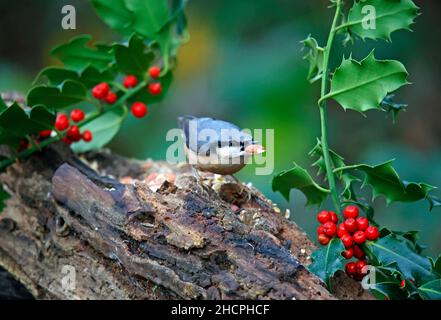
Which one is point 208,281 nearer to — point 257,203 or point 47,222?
point 257,203

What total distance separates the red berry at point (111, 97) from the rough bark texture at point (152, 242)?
417 millimetres

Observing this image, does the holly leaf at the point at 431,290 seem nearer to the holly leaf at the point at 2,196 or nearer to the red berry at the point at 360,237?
the red berry at the point at 360,237

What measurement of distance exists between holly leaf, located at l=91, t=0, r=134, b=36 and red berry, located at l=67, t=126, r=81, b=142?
55cm

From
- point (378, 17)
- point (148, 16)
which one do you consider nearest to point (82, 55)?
point (148, 16)

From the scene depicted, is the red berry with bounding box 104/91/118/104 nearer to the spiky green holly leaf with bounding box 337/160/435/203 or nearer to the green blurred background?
the green blurred background

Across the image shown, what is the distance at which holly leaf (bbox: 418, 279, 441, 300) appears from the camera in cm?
205

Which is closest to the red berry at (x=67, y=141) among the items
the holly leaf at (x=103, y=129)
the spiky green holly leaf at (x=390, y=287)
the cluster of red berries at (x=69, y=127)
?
the cluster of red berries at (x=69, y=127)

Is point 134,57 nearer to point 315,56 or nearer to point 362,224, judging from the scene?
point 315,56

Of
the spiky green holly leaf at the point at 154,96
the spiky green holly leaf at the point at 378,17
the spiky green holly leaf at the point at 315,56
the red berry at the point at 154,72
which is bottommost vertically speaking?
the spiky green holly leaf at the point at 154,96

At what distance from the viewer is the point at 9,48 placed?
6.20 metres

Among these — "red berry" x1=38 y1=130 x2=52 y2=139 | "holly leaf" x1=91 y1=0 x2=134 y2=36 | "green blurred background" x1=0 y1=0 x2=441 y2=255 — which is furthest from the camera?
"green blurred background" x1=0 y1=0 x2=441 y2=255

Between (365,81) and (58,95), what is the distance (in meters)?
1.41

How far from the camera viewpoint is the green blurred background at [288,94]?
4.43 meters

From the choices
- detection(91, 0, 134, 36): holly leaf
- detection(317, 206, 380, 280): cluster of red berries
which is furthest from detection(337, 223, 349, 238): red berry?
detection(91, 0, 134, 36): holly leaf
